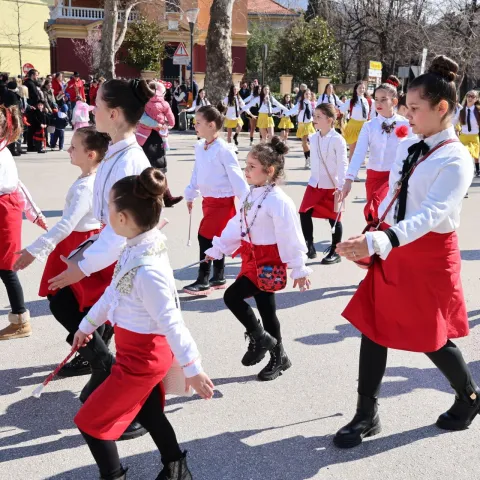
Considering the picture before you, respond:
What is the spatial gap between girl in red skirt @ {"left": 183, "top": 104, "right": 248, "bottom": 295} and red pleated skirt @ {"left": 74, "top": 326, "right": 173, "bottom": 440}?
3.01 meters

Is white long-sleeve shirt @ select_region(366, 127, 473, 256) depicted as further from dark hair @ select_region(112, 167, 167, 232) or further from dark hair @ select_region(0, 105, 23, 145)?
dark hair @ select_region(0, 105, 23, 145)

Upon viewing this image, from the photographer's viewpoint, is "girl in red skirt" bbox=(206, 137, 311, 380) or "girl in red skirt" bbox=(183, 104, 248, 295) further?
"girl in red skirt" bbox=(183, 104, 248, 295)

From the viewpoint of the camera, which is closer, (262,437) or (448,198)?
(448,198)

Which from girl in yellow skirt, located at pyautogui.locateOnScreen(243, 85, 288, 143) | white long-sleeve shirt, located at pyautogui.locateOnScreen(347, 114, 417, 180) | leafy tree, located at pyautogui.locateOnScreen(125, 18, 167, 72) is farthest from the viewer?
leafy tree, located at pyautogui.locateOnScreen(125, 18, 167, 72)

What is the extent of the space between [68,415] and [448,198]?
2367 millimetres

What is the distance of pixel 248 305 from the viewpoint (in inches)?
164

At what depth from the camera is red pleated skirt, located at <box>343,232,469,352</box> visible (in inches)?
127

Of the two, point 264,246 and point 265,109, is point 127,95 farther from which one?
point 265,109

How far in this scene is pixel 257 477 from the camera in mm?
3172

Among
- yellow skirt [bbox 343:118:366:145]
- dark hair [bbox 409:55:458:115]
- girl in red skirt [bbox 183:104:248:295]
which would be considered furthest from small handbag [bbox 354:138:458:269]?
yellow skirt [bbox 343:118:366:145]

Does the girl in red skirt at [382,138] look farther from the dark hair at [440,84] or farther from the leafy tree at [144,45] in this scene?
the leafy tree at [144,45]

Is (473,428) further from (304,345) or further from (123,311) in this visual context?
(123,311)

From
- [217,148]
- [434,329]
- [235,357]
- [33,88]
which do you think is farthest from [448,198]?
[33,88]

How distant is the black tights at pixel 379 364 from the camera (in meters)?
3.38
